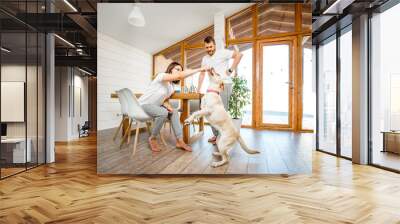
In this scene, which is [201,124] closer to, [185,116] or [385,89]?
[185,116]

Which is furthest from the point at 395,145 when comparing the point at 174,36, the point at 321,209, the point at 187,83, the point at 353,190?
the point at 174,36

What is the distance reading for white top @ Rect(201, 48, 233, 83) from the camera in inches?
167

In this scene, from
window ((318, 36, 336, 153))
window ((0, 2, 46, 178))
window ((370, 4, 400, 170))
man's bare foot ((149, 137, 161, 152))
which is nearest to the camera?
man's bare foot ((149, 137, 161, 152))

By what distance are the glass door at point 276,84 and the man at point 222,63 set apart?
1.23ft

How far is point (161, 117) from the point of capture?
4223 millimetres

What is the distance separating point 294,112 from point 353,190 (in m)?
1.15

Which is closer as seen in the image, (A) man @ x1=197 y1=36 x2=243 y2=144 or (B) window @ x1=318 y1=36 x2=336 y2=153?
(A) man @ x1=197 y1=36 x2=243 y2=144

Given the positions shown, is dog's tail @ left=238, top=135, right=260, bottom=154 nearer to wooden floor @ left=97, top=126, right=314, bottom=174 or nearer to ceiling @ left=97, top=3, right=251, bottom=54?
wooden floor @ left=97, top=126, right=314, bottom=174

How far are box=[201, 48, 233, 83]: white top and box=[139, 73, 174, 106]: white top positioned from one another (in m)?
0.53

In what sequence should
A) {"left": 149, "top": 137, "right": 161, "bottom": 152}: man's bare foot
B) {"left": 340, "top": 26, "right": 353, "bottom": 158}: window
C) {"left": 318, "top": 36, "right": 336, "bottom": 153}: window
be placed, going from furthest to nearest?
{"left": 318, "top": 36, "right": 336, "bottom": 153}: window, {"left": 340, "top": 26, "right": 353, "bottom": 158}: window, {"left": 149, "top": 137, "right": 161, "bottom": 152}: man's bare foot

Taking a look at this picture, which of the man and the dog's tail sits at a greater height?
the man

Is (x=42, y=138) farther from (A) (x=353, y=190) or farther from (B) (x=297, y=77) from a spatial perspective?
(A) (x=353, y=190)

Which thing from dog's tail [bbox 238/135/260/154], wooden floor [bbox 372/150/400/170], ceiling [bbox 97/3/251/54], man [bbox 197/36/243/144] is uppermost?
ceiling [bbox 97/3/251/54]

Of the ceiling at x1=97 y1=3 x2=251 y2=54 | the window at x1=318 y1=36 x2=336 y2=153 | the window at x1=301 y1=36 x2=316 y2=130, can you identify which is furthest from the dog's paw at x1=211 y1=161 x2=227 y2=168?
the window at x1=318 y1=36 x2=336 y2=153
